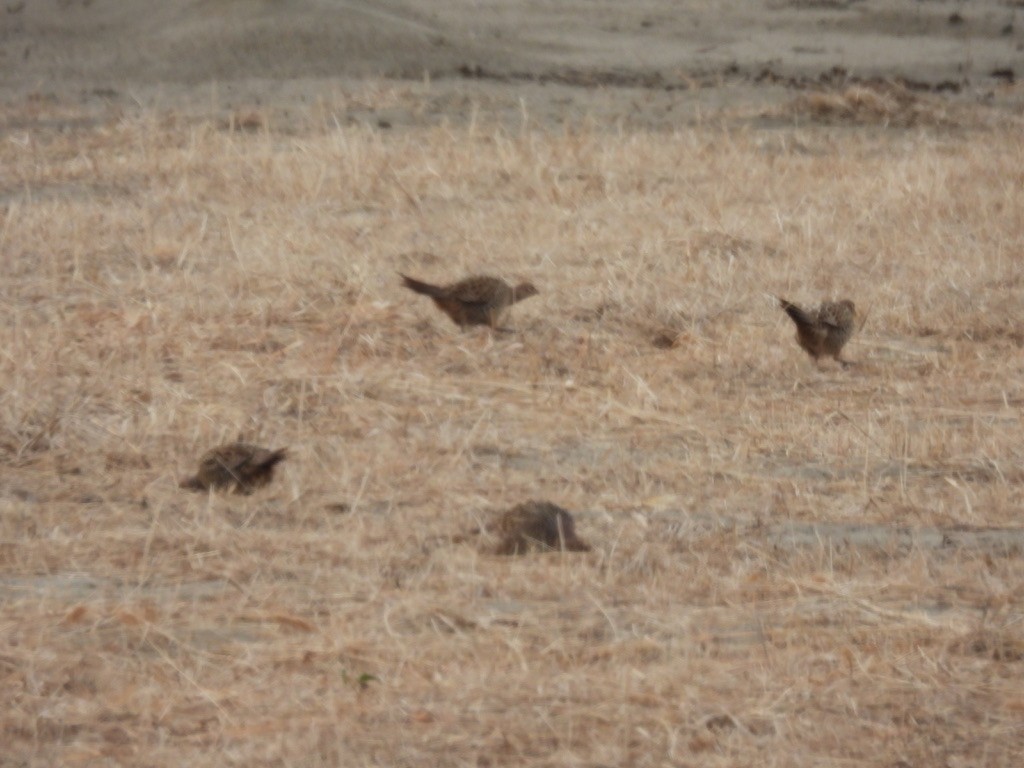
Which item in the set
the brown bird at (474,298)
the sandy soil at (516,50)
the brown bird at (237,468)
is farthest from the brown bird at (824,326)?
the sandy soil at (516,50)

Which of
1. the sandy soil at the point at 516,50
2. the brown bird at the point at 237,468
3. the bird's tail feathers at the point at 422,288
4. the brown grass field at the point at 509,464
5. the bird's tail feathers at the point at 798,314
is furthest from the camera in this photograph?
Answer: the sandy soil at the point at 516,50

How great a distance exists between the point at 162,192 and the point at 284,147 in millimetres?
1397

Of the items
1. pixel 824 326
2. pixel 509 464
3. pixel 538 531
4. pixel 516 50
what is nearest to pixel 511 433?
pixel 509 464

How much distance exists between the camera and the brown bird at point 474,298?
6902 mm

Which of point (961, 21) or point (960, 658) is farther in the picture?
point (961, 21)

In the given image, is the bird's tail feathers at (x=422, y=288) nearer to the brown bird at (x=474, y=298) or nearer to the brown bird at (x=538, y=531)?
the brown bird at (x=474, y=298)

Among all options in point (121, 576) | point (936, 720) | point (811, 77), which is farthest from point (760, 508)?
point (811, 77)

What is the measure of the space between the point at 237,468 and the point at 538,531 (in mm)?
946

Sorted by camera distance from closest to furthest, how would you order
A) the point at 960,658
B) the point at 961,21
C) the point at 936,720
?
1. the point at 936,720
2. the point at 960,658
3. the point at 961,21

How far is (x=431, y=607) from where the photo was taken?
4184 mm

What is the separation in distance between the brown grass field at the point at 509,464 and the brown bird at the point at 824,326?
96 millimetres

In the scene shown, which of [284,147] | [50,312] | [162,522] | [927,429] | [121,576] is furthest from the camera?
[284,147]

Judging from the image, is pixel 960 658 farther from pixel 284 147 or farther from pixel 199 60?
pixel 199 60

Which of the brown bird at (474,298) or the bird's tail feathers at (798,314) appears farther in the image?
the brown bird at (474,298)
